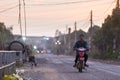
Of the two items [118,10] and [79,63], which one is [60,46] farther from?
[79,63]

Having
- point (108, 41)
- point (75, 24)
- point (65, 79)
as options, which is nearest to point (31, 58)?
point (65, 79)

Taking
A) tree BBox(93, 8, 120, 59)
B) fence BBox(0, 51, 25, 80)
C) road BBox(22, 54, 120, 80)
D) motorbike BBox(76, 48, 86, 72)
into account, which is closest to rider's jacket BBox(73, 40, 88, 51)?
motorbike BBox(76, 48, 86, 72)

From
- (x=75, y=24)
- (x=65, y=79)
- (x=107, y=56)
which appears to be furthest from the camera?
(x=75, y=24)

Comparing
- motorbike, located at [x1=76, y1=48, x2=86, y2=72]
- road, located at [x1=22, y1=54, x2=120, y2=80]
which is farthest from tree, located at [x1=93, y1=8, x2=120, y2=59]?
motorbike, located at [x1=76, y1=48, x2=86, y2=72]

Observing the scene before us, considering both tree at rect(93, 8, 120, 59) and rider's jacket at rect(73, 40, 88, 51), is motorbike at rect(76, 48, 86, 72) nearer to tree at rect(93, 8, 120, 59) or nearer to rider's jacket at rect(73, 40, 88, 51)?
rider's jacket at rect(73, 40, 88, 51)

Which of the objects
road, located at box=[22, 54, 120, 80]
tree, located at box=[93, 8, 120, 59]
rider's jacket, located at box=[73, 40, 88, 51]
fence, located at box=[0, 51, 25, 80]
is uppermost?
tree, located at box=[93, 8, 120, 59]

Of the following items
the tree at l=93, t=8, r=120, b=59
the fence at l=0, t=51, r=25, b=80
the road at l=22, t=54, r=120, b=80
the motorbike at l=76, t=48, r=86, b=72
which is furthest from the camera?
the tree at l=93, t=8, r=120, b=59

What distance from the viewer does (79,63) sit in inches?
1070

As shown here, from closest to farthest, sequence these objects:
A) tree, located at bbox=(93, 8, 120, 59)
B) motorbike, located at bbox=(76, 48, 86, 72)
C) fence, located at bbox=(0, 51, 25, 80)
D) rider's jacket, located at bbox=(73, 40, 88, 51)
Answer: fence, located at bbox=(0, 51, 25, 80) → motorbike, located at bbox=(76, 48, 86, 72) → rider's jacket, located at bbox=(73, 40, 88, 51) → tree, located at bbox=(93, 8, 120, 59)

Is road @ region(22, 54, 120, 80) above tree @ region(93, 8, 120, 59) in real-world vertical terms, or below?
→ below

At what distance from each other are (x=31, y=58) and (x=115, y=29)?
3082 cm

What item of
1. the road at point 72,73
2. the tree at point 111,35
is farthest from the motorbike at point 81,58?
the tree at point 111,35

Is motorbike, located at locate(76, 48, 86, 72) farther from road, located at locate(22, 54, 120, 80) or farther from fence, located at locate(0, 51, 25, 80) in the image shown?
fence, located at locate(0, 51, 25, 80)

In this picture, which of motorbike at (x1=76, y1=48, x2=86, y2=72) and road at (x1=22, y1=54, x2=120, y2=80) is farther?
motorbike at (x1=76, y1=48, x2=86, y2=72)
